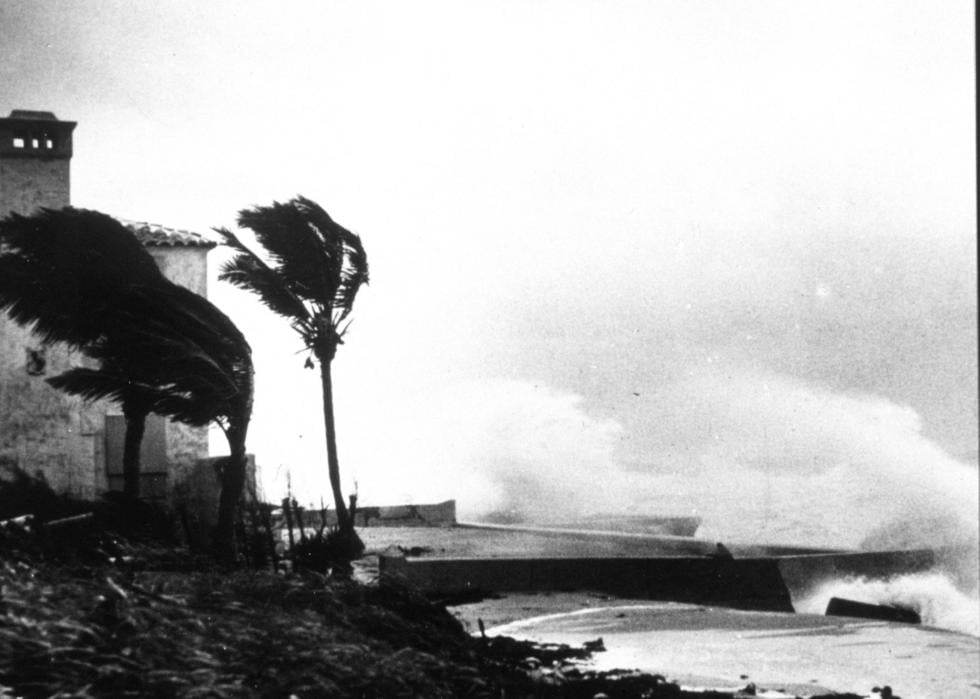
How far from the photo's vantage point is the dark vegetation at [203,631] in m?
5.22

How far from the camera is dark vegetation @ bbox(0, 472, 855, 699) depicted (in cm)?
522

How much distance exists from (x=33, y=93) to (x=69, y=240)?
95 centimetres

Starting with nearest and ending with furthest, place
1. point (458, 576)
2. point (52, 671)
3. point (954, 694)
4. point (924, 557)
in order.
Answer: point (52, 671), point (954, 694), point (458, 576), point (924, 557)

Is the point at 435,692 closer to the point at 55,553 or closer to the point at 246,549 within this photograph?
the point at 246,549

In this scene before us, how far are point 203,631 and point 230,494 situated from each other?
1.29 meters

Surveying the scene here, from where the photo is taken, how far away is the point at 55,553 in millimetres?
6359

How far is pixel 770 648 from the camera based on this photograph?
6.69 meters

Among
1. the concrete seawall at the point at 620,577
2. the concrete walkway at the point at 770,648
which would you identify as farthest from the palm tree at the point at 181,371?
the concrete walkway at the point at 770,648

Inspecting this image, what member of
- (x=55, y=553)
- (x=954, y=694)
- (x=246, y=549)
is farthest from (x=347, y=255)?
(x=954, y=694)

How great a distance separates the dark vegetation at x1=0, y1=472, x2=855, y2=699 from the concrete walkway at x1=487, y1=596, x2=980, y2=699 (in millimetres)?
333

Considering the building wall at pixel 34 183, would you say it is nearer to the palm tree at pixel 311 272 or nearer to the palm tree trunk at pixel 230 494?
the palm tree at pixel 311 272

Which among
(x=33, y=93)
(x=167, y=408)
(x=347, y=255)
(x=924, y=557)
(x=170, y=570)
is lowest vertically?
(x=924, y=557)

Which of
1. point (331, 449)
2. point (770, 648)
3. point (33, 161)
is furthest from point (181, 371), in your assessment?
point (770, 648)

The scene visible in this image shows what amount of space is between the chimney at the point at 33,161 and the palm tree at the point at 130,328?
13cm
